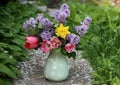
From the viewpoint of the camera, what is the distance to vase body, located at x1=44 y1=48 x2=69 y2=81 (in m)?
5.14

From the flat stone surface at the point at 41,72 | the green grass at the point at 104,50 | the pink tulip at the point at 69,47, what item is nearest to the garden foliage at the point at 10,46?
the flat stone surface at the point at 41,72

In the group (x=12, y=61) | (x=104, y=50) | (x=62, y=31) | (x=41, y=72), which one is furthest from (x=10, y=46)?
(x=104, y=50)

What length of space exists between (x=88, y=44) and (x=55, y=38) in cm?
103

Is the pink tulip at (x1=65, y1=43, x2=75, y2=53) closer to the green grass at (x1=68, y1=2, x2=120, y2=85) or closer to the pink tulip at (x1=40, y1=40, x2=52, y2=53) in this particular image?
the pink tulip at (x1=40, y1=40, x2=52, y2=53)

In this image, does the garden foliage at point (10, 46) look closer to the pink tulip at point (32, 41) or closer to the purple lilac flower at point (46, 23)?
the pink tulip at point (32, 41)

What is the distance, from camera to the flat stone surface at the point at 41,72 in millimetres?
5188

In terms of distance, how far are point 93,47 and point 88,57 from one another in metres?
0.16

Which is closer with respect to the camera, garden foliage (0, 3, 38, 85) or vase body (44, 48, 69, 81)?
garden foliage (0, 3, 38, 85)

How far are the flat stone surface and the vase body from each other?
8 centimetres

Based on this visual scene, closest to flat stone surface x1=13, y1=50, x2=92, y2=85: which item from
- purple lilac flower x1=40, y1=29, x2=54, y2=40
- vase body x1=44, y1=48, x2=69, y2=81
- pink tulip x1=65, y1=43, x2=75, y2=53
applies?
vase body x1=44, y1=48, x2=69, y2=81

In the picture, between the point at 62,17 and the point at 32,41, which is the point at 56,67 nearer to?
the point at 32,41

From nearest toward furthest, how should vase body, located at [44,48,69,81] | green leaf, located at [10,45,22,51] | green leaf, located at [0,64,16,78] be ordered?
green leaf, located at [0,64,16,78], vase body, located at [44,48,69,81], green leaf, located at [10,45,22,51]

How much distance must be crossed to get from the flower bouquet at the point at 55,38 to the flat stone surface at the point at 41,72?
0.12 metres

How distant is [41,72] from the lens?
547 centimetres
